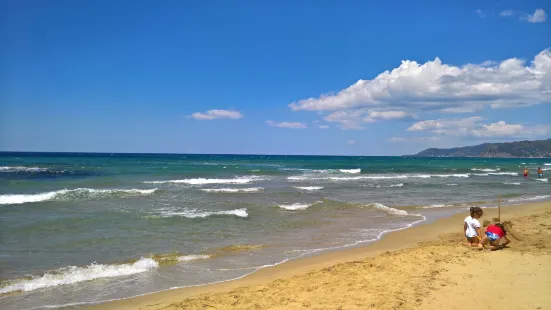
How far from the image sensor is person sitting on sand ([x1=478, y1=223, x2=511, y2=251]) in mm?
8367

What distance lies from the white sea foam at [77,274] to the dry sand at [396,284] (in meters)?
1.67

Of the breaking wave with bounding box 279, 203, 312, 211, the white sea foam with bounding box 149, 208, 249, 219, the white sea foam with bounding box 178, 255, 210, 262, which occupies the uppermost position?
the white sea foam with bounding box 149, 208, 249, 219

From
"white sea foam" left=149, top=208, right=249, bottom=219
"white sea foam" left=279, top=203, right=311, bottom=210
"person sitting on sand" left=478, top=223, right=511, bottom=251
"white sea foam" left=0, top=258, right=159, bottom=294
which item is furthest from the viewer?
"white sea foam" left=279, top=203, right=311, bottom=210

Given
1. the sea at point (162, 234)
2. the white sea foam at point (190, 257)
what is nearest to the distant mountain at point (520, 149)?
the sea at point (162, 234)

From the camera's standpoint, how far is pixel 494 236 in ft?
27.6

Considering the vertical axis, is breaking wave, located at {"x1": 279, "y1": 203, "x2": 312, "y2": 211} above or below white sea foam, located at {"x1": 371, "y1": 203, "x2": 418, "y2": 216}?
→ above

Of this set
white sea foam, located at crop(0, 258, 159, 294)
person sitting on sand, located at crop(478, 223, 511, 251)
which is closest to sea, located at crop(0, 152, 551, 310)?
white sea foam, located at crop(0, 258, 159, 294)

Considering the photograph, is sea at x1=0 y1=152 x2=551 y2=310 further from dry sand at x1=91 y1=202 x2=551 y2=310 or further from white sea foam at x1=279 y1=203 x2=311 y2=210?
dry sand at x1=91 y1=202 x2=551 y2=310

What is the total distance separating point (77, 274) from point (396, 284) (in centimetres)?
626

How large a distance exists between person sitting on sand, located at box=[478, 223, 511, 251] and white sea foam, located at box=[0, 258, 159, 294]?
24.5ft

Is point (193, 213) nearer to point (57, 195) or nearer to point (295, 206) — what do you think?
point (295, 206)

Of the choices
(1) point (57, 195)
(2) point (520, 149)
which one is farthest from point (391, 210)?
(2) point (520, 149)

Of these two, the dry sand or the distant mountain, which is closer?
the dry sand

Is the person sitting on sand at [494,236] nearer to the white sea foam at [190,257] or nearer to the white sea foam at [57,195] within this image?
the white sea foam at [190,257]
